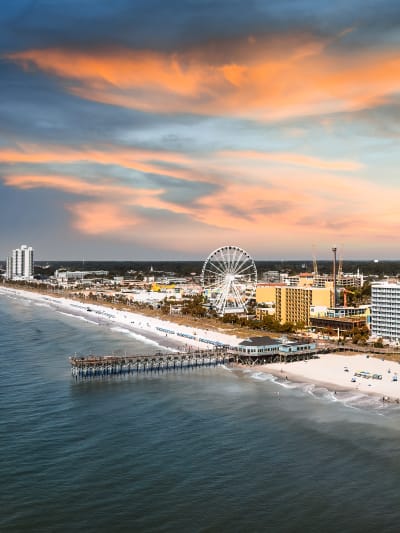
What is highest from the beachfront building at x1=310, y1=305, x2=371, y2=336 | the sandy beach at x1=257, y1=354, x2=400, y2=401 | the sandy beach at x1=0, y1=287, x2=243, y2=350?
the beachfront building at x1=310, y1=305, x2=371, y2=336

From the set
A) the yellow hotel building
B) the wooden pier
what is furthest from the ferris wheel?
the wooden pier

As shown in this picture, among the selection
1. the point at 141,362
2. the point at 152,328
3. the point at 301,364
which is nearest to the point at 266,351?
the point at 301,364

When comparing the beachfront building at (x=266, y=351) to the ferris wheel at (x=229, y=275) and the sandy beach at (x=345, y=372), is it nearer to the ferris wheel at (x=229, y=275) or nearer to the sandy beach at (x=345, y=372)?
the sandy beach at (x=345, y=372)

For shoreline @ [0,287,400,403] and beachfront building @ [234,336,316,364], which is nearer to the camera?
shoreline @ [0,287,400,403]

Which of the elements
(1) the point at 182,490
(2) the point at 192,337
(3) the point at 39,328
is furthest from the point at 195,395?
(3) the point at 39,328

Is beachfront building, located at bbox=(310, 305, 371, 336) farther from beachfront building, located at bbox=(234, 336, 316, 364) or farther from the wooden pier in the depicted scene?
the wooden pier

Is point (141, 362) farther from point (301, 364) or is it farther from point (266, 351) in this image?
point (301, 364)
